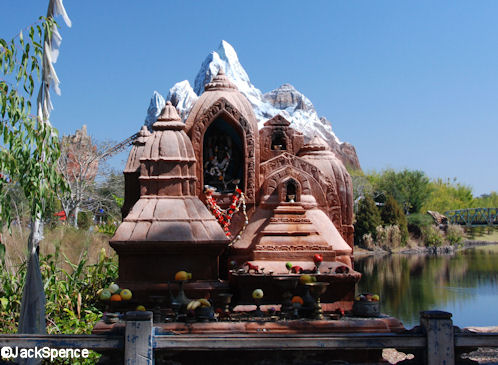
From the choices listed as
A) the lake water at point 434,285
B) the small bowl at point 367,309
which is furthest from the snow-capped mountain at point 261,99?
the small bowl at point 367,309

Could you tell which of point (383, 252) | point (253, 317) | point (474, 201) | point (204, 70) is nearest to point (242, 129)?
point (253, 317)

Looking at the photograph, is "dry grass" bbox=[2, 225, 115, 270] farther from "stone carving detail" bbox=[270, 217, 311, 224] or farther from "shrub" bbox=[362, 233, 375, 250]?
"shrub" bbox=[362, 233, 375, 250]

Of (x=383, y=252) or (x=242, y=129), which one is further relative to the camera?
(x=383, y=252)

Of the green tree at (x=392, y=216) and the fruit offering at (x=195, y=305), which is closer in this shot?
the fruit offering at (x=195, y=305)

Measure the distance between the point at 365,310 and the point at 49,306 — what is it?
536 cm

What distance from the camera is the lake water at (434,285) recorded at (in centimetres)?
2136

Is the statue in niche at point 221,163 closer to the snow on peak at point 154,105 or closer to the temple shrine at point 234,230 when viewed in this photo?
the temple shrine at point 234,230

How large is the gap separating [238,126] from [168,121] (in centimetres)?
151

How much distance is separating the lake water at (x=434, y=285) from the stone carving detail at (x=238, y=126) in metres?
11.2

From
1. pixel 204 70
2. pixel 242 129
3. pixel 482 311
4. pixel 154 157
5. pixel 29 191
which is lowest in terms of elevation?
pixel 482 311

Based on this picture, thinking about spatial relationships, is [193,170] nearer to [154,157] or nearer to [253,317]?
[154,157]

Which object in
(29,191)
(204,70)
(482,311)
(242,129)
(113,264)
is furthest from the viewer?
(204,70)

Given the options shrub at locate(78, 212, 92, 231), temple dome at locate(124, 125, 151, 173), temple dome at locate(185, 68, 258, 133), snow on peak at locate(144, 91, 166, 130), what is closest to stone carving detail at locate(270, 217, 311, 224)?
temple dome at locate(185, 68, 258, 133)

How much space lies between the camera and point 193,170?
8953mm
